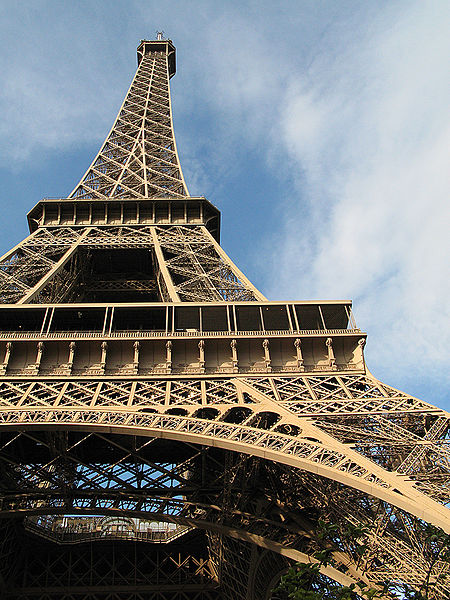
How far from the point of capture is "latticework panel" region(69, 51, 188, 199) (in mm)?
38406

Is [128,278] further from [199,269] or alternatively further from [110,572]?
[110,572]

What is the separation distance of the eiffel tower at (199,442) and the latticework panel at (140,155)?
28.0 feet

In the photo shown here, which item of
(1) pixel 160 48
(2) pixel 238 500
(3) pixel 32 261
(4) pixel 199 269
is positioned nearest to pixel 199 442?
(2) pixel 238 500

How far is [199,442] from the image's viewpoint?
14117 mm

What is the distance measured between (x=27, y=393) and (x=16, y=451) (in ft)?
17.3

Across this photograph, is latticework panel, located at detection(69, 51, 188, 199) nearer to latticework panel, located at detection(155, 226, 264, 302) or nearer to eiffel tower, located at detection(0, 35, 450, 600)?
latticework panel, located at detection(155, 226, 264, 302)

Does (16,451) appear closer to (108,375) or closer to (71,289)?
(108,375)

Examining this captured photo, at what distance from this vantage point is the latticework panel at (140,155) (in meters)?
38.4

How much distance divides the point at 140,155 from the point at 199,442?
109ft

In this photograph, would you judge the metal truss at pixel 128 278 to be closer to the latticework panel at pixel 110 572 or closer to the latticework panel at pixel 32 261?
the latticework panel at pixel 32 261

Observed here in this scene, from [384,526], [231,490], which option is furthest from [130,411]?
[384,526]

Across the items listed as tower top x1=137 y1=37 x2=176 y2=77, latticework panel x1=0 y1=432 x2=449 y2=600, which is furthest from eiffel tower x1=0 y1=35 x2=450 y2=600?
tower top x1=137 y1=37 x2=176 y2=77

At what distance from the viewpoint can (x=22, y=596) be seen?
27812 millimetres

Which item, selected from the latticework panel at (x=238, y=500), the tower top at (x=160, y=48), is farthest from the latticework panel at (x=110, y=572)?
the tower top at (x=160, y=48)
